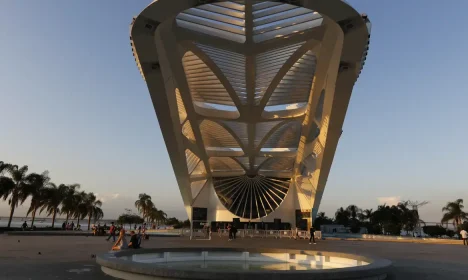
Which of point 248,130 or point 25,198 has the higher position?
point 248,130

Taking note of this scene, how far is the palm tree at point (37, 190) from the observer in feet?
113

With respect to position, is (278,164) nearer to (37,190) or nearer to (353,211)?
(37,190)

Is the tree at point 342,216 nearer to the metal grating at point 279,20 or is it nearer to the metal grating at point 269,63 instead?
the metal grating at point 269,63

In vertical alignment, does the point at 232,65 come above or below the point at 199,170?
above

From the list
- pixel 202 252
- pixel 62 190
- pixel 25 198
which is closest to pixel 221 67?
pixel 202 252

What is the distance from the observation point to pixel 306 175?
133 feet

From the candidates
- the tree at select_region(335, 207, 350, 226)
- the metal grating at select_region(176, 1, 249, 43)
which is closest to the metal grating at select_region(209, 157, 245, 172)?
the metal grating at select_region(176, 1, 249, 43)

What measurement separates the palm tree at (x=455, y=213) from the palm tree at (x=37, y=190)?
53111mm

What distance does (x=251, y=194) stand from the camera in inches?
1861

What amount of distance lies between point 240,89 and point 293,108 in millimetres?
5610

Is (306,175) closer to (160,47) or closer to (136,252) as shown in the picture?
(160,47)

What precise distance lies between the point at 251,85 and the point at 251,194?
76.9 ft

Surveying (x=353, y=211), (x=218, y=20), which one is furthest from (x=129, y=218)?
(x=218, y=20)

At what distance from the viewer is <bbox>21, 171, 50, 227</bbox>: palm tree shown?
113ft
